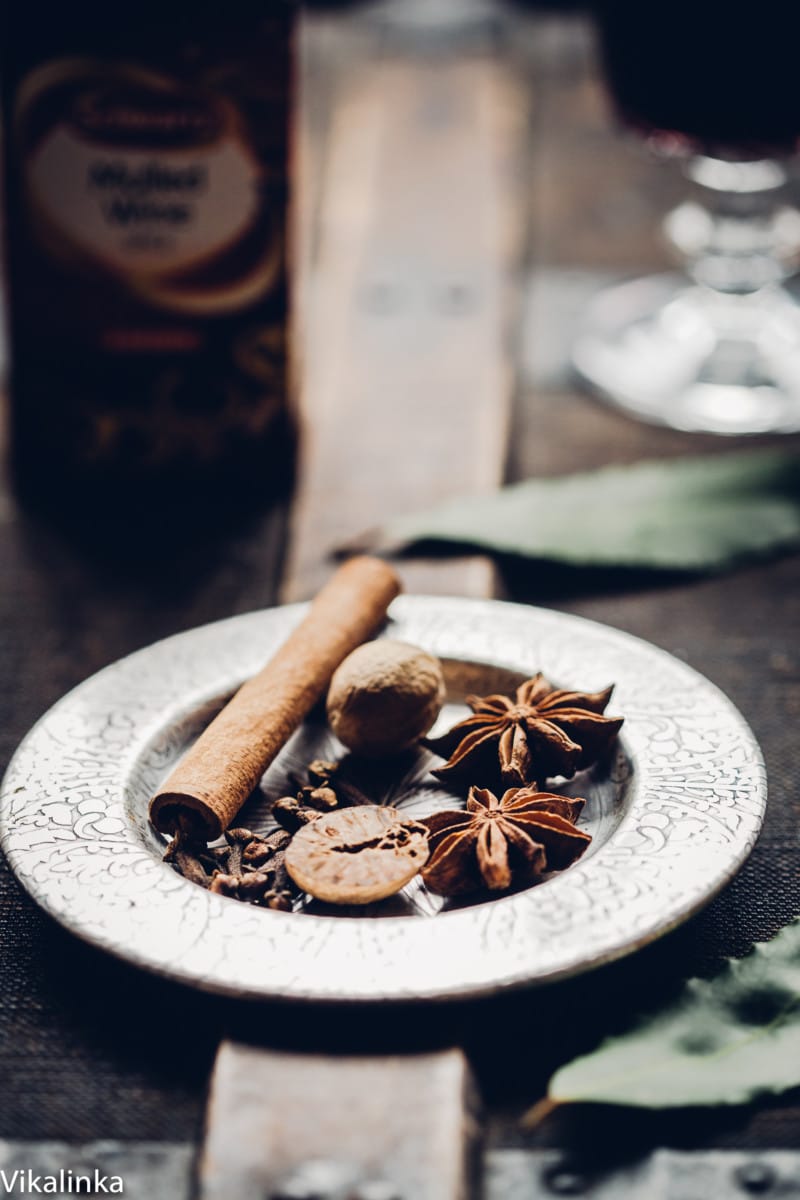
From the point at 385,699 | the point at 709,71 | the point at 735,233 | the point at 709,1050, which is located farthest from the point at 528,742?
the point at 735,233

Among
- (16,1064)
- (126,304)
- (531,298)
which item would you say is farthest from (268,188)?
(16,1064)

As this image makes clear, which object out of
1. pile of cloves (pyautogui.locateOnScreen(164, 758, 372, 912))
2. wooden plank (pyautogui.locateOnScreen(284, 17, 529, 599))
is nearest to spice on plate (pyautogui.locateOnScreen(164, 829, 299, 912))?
pile of cloves (pyautogui.locateOnScreen(164, 758, 372, 912))

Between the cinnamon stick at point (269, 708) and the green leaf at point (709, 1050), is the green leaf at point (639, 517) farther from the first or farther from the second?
the green leaf at point (709, 1050)

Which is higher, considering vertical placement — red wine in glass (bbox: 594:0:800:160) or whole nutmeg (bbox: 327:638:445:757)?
red wine in glass (bbox: 594:0:800:160)

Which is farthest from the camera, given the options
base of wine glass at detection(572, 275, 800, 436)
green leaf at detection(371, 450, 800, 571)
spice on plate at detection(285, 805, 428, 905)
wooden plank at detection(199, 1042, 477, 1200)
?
base of wine glass at detection(572, 275, 800, 436)

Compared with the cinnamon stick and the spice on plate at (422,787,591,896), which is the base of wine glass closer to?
the cinnamon stick

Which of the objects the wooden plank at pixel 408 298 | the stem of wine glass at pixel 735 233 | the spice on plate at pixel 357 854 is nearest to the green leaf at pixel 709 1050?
the spice on plate at pixel 357 854

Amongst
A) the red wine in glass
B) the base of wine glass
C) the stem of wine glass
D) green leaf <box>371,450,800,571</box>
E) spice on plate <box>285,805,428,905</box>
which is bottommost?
green leaf <box>371,450,800,571</box>
